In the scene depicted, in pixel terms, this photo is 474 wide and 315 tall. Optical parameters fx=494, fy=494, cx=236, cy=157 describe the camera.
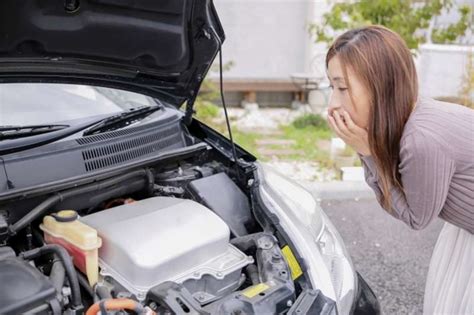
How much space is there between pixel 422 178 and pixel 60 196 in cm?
127

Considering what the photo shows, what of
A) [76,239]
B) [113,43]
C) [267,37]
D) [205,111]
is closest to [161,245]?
[76,239]

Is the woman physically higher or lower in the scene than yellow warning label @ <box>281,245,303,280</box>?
higher

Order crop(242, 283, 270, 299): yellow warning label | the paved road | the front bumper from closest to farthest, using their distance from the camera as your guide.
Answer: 1. crop(242, 283, 270, 299): yellow warning label
2. the front bumper
3. the paved road

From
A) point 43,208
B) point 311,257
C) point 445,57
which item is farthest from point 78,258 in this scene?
point 445,57

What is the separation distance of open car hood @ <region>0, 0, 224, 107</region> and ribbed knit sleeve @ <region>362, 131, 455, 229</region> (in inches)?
41.1

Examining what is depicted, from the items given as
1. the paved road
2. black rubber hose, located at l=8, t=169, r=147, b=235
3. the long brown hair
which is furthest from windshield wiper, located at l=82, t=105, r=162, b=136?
the paved road

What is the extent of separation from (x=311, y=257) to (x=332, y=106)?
554mm

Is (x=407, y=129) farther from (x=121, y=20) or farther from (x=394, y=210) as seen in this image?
(x=121, y=20)

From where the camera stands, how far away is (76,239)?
161cm

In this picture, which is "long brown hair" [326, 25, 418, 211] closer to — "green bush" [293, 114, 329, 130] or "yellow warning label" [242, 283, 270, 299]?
"yellow warning label" [242, 283, 270, 299]

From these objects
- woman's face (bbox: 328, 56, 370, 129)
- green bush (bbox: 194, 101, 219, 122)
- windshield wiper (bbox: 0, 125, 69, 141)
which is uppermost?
woman's face (bbox: 328, 56, 370, 129)

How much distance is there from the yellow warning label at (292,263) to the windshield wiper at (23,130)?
1.09 m

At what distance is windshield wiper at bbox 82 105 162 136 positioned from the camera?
7.26 feet

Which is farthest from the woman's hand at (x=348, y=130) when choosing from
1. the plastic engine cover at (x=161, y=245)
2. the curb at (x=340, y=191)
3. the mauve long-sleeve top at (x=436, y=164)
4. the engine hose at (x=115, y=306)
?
the curb at (x=340, y=191)
